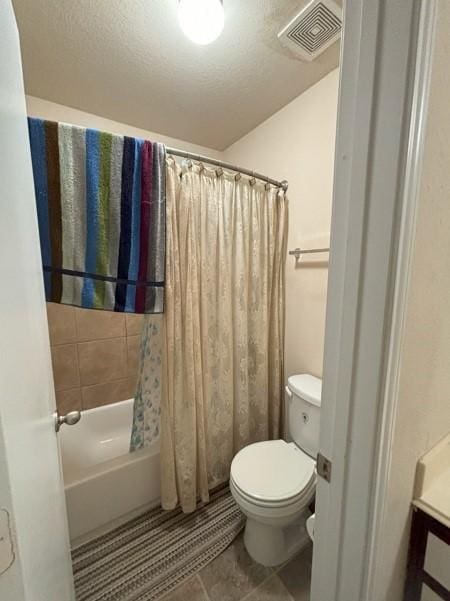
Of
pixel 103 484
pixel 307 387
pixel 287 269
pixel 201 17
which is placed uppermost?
pixel 201 17

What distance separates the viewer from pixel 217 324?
4.90 feet

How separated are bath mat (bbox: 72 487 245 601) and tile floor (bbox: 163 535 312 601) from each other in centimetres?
4

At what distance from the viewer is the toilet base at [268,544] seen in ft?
3.86

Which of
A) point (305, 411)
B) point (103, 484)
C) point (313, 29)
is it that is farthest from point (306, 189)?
point (103, 484)

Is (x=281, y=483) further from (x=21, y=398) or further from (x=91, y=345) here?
(x=91, y=345)

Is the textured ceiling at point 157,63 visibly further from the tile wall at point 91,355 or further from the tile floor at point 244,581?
the tile floor at point 244,581

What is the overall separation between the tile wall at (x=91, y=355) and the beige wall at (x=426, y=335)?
1.81m

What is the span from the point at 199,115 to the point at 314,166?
2.73 feet

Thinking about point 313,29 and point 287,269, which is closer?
point 313,29

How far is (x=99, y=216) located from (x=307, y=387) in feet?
4.37

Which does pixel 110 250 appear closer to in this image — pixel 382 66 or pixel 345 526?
pixel 382 66

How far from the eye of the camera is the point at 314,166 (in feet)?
4.83

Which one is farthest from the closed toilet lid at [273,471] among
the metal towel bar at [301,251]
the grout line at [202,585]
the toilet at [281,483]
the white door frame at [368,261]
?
the metal towel bar at [301,251]

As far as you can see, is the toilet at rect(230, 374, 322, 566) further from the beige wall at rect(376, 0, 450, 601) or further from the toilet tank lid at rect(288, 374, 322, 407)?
the beige wall at rect(376, 0, 450, 601)
